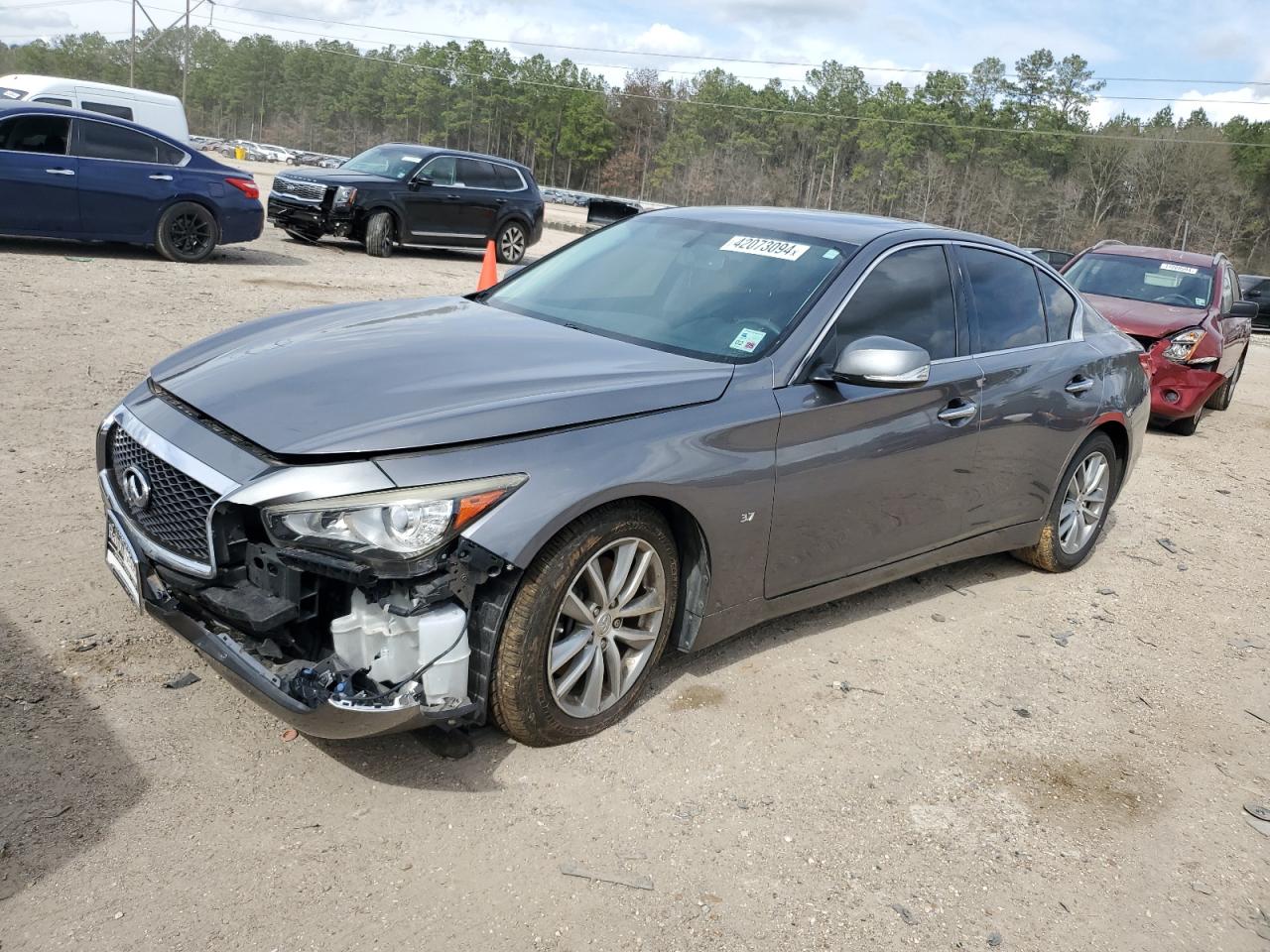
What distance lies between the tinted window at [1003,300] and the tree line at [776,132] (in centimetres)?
4762

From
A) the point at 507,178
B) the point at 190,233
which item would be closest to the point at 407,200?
the point at 507,178

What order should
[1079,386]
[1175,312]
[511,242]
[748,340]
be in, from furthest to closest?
1. [511,242]
2. [1175,312]
3. [1079,386]
4. [748,340]

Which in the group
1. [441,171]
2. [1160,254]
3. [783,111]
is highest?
[783,111]

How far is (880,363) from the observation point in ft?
12.7

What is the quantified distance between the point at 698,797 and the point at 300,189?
1499 centimetres

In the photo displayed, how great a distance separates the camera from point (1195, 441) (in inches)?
423

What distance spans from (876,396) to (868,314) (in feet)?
1.12

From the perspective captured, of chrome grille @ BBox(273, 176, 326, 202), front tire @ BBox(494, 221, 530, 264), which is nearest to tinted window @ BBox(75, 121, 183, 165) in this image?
chrome grille @ BBox(273, 176, 326, 202)

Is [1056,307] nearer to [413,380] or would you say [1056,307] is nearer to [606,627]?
[606,627]

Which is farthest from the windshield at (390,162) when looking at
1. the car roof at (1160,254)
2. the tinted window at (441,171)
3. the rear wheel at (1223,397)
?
the rear wheel at (1223,397)

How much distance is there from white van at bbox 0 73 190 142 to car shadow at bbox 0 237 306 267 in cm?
402

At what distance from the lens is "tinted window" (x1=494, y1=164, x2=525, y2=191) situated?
18.0 m

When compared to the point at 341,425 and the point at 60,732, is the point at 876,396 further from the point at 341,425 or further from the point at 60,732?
the point at 60,732

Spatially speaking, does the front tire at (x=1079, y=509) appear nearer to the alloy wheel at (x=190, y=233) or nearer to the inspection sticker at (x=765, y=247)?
the inspection sticker at (x=765, y=247)
